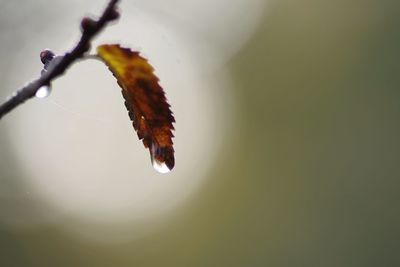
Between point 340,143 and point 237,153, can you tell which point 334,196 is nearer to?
point 340,143

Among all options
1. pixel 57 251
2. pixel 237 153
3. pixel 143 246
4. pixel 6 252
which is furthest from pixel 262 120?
pixel 6 252

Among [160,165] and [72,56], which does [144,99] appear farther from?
[72,56]

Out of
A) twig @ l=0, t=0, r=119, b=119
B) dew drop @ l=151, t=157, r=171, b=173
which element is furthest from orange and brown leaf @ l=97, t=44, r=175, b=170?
twig @ l=0, t=0, r=119, b=119

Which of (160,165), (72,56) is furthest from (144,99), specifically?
(72,56)

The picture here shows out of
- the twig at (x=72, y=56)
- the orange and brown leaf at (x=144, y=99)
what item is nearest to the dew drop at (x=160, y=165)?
the orange and brown leaf at (x=144, y=99)

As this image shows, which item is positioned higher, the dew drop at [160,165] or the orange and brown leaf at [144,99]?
the orange and brown leaf at [144,99]

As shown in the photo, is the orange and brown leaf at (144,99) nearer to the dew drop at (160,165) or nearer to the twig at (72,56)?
the dew drop at (160,165)
